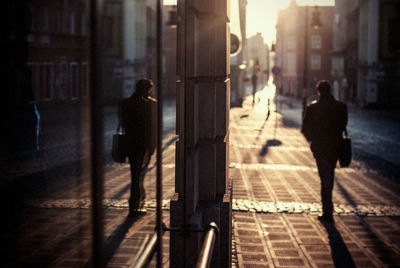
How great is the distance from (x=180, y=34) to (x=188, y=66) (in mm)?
256

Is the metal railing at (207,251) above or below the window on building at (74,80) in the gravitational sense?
below

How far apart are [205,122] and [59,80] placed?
2.34m

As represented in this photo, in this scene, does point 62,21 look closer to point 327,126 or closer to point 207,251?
point 207,251

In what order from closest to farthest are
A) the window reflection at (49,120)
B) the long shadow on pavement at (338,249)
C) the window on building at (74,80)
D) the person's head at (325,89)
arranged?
the window reflection at (49,120) < the window on building at (74,80) < the long shadow on pavement at (338,249) < the person's head at (325,89)

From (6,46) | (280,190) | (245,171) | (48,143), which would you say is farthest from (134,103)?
(245,171)

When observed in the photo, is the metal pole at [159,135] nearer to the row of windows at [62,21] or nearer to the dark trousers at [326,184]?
the row of windows at [62,21]

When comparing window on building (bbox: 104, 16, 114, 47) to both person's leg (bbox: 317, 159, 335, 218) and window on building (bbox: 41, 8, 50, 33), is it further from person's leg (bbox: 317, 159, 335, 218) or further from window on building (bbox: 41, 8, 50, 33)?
person's leg (bbox: 317, 159, 335, 218)

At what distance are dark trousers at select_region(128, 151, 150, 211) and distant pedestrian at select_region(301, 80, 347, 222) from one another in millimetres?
4271

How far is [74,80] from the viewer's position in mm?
1119

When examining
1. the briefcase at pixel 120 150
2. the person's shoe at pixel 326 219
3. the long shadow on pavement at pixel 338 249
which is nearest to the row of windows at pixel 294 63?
the person's shoe at pixel 326 219

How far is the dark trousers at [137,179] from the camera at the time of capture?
5.38 ft

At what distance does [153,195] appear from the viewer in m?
1.92

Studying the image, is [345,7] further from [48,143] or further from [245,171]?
[48,143]

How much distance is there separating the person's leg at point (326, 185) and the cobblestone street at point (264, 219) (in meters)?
0.20
